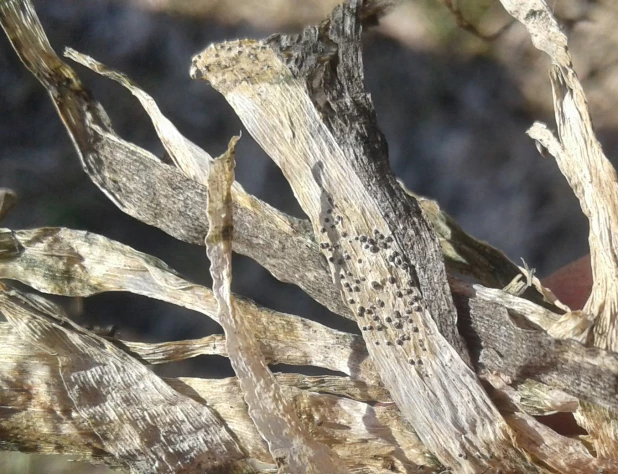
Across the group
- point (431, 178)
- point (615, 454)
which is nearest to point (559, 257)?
point (431, 178)

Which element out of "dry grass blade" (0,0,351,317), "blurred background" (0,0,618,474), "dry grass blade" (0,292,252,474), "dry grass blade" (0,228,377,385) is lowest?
"dry grass blade" (0,292,252,474)

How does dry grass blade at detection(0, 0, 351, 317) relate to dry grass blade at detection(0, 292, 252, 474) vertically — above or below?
above

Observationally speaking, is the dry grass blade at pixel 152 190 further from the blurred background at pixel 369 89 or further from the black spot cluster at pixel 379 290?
the blurred background at pixel 369 89

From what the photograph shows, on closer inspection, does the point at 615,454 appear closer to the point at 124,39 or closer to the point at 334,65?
the point at 334,65

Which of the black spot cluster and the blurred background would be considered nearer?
the black spot cluster

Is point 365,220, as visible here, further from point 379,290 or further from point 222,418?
point 222,418

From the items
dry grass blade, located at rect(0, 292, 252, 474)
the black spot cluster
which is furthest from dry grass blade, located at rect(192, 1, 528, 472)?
dry grass blade, located at rect(0, 292, 252, 474)

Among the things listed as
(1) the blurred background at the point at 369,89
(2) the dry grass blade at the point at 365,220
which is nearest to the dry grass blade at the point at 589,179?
(2) the dry grass blade at the point at 365,220

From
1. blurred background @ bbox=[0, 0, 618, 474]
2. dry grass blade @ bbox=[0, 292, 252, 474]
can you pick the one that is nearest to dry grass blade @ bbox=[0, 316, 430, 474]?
dry grass blade @ bbox=[0, 292, 252, 474]

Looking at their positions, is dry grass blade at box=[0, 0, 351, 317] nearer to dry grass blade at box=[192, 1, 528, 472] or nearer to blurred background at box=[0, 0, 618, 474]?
dry grass blade at box=[192, 1, 528, 472]
